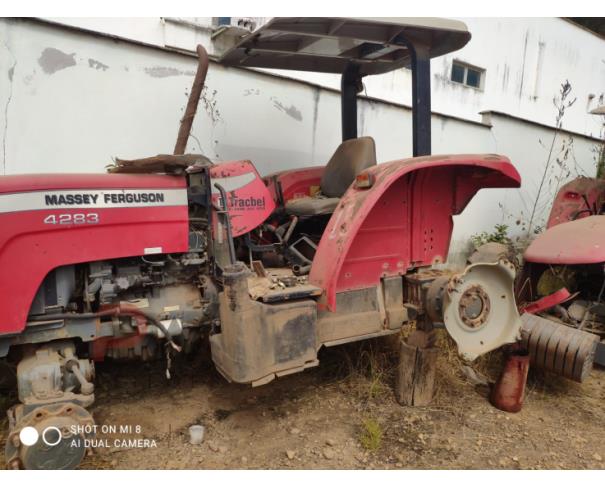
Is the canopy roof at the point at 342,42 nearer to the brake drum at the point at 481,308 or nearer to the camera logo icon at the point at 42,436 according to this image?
the brake drum at the point at 481,308

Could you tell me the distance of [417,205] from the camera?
2.32 meters

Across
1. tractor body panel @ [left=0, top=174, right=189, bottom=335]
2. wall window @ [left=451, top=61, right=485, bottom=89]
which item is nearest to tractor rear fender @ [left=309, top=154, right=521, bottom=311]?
tractor body panel @ [left=0, top=174, right=189, bottom=335]

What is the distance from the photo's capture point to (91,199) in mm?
1847

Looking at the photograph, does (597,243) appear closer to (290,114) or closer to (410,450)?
(410,450)

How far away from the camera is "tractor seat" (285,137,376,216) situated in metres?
2.51

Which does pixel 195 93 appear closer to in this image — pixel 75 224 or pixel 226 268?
pixel 75 224

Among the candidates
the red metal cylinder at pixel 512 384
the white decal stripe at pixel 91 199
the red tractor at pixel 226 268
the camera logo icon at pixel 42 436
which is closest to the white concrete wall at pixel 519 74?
the red tractor at pixel 226 268

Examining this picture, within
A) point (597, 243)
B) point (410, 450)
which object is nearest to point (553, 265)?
point (597, 243)

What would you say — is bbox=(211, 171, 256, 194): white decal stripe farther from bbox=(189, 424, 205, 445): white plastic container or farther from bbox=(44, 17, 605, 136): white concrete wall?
bbox=(44, 17, 605, 136): white concrete wall

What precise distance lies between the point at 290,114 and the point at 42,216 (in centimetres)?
281

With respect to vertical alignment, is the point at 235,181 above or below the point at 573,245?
above

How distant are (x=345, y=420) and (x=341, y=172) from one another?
1424 millimetres

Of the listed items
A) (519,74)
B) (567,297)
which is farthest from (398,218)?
(519,74)

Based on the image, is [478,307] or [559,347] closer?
[478,307]
